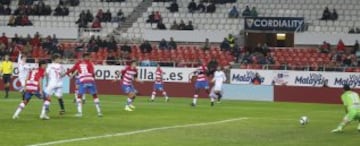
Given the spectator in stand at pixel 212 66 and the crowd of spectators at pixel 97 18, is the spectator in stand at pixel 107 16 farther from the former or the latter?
the spectator in stand at pixel 212 66

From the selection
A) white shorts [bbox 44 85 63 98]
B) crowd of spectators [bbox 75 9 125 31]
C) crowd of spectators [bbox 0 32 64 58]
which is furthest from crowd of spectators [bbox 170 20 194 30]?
white shorts [bbox 44 85 63 98]

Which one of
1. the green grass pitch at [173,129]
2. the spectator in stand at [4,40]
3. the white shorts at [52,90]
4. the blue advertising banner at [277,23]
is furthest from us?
the spectator in stand at [4,40]

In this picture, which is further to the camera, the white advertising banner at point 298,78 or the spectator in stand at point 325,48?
the spectator in stand at point 325,48

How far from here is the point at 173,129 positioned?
21.8m

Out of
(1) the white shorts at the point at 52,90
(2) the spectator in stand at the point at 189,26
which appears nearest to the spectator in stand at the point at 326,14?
(2) the spectator in stand at the point at 189,26

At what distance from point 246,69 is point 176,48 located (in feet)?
19.0

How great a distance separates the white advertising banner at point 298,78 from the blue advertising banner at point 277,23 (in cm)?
526

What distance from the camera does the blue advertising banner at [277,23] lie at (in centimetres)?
5028

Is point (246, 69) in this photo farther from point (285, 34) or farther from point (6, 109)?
point (6, 109)

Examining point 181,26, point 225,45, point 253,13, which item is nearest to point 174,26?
point 181,26

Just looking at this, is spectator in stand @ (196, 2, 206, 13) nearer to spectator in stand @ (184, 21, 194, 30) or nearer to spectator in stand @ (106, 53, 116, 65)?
spectator in stand @ (184, 21, 194, 30)

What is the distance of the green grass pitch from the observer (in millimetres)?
18312

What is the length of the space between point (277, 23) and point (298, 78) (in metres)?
6.00

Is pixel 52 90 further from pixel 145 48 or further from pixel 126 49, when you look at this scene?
pixel 145 48
